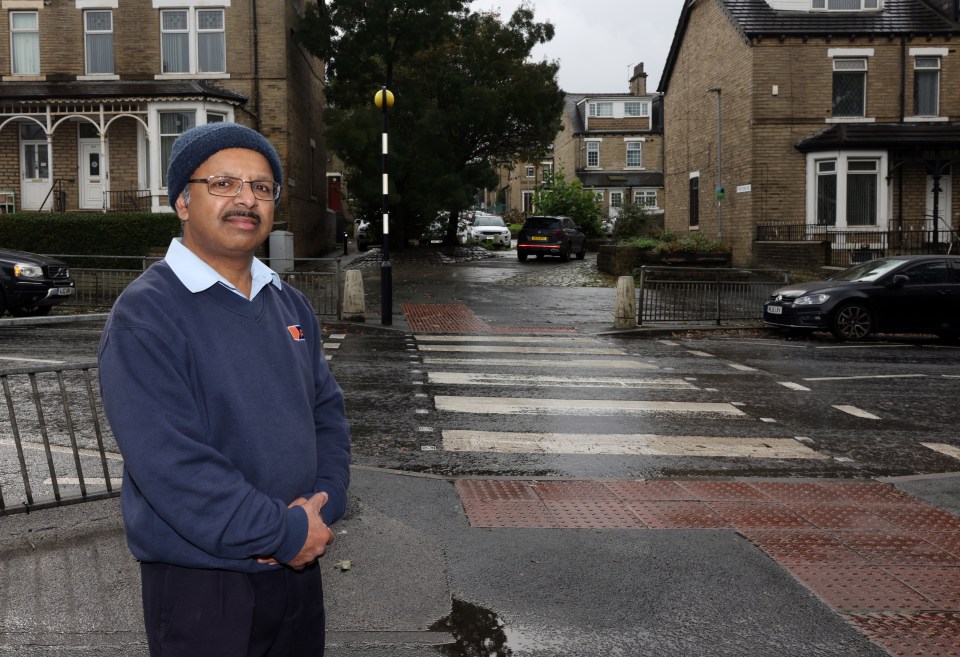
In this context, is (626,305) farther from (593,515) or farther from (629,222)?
(629,222)

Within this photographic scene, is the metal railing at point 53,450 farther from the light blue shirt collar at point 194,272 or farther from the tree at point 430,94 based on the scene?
the tree at point 430,94

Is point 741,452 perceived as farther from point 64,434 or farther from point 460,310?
point 460,310

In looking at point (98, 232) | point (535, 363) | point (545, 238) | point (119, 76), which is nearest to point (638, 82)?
point (545, 238)

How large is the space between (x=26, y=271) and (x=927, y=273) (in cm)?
1551

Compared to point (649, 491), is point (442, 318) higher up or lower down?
Result: higher up

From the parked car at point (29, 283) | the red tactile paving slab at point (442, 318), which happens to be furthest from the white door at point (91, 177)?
the red tactile paving slab at point (442, 318)

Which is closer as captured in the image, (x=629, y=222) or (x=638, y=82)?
(x=629, y=222)

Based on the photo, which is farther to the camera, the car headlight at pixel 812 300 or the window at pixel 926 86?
the window at pixel 926 86

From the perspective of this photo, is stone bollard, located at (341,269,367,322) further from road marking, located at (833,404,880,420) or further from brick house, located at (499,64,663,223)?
brick house, located at (499,64,663,223)

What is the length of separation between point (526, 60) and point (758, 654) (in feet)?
123

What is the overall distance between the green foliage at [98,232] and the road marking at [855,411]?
1949cm

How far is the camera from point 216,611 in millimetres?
2551

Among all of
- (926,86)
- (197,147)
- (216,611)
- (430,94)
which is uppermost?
(430,94)

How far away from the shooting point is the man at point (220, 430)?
2.43m
